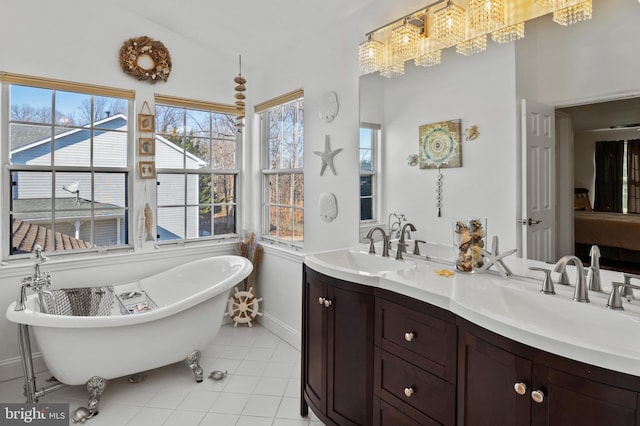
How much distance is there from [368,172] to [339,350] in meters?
1.17

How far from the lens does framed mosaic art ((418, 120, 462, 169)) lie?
1.92 m

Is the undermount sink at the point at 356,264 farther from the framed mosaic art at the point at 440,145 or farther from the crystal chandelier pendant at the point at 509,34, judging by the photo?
the crystal chandelier pendant at the point at 509,34

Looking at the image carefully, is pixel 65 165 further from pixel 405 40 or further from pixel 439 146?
pixel 439 146

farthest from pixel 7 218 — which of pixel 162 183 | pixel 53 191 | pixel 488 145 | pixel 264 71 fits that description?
pixel 488 145

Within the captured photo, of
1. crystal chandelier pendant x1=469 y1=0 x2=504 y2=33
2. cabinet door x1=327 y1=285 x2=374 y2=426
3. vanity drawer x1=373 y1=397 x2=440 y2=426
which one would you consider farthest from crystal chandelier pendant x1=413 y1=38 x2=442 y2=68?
vanity drawer x1=373 y1=397 x2=440 y2=426

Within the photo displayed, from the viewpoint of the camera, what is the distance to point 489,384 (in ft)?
4.08

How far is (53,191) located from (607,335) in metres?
3.56

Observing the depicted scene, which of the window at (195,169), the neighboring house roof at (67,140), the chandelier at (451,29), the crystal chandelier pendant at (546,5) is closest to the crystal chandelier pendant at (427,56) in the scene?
the chandelier at (451,29)

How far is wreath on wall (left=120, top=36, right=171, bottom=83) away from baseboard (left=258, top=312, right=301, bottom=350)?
7.95ft

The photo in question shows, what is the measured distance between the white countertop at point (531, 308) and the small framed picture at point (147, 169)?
79.7 inches

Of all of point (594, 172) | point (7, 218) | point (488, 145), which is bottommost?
point (7, 218)

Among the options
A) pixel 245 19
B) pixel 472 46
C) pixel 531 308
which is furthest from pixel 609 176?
pixel 245 19

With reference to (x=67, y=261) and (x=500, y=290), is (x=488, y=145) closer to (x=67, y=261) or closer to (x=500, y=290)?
(x=500, y=290)

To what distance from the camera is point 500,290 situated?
5.11ft
